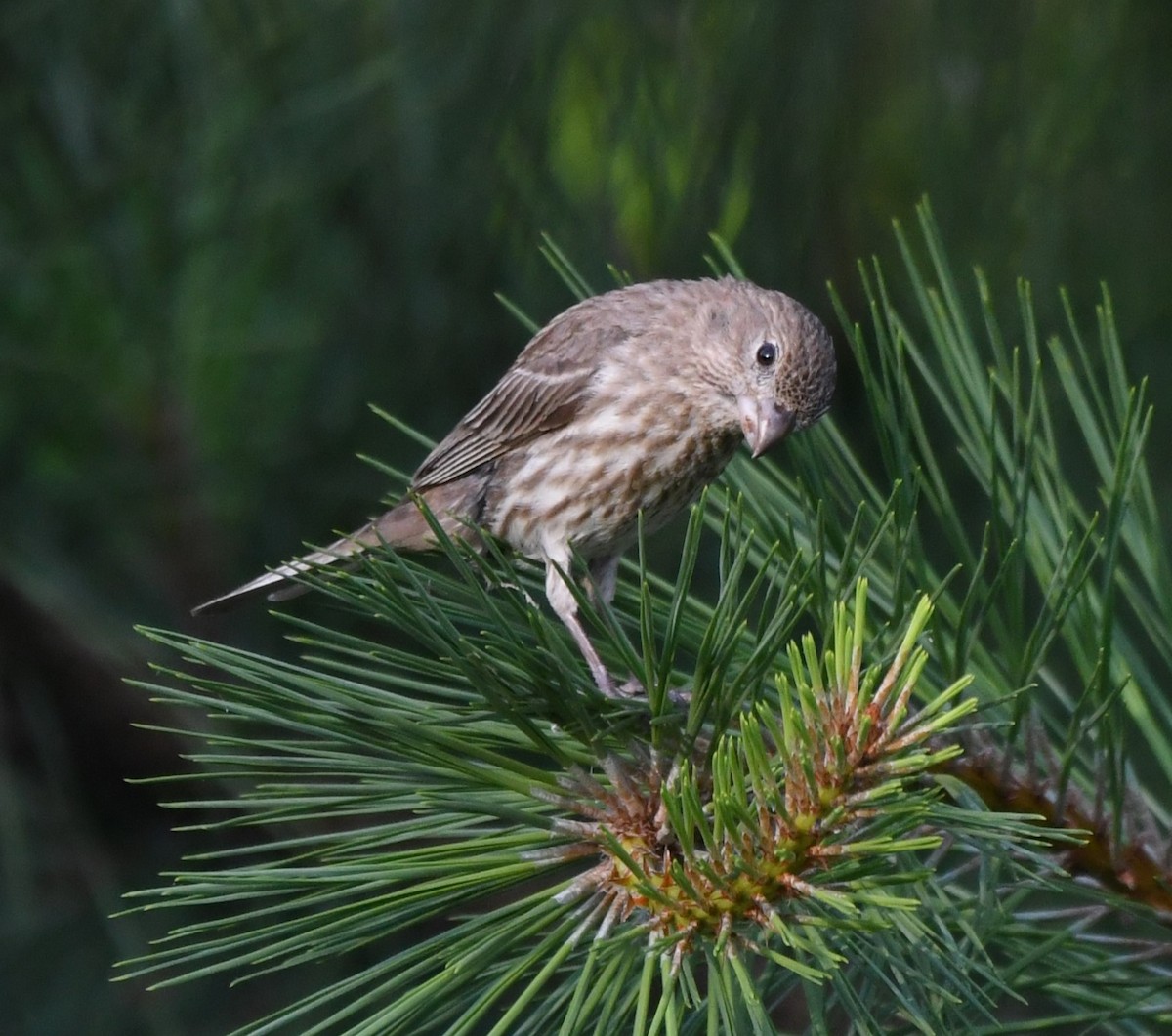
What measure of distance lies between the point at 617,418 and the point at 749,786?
1.47 meters

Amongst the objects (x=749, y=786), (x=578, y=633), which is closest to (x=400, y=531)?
(x=578, y=633)

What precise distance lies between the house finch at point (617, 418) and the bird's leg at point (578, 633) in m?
0.05

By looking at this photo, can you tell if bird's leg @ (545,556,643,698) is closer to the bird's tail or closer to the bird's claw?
the bird's claw

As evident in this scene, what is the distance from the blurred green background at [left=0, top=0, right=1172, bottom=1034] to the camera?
8.96 feet

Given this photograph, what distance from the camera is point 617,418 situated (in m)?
2.76

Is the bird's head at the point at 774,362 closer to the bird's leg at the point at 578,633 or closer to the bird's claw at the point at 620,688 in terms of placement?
the bird's leg at the point at 578,633

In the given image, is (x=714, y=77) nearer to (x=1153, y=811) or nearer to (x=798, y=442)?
(x=798, y=442)

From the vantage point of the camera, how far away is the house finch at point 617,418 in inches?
99.9

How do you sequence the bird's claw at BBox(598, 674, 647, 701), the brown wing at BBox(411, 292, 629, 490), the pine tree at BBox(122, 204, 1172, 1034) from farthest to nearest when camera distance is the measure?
the brown wing at BBox(411, 292, 629, 490)
the bird's claw at BBox(598, 674, 647, 701)
the pine tree at BBox(122, 204, 1172, 1034)

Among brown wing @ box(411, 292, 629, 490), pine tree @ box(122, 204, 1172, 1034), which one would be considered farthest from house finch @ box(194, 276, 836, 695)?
pine tree @ box(122, 204, 1172, 1034)

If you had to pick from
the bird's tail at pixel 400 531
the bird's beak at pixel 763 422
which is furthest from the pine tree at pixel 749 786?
the bird's tail at pixel 400 531

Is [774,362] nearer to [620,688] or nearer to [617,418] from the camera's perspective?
[617,418]

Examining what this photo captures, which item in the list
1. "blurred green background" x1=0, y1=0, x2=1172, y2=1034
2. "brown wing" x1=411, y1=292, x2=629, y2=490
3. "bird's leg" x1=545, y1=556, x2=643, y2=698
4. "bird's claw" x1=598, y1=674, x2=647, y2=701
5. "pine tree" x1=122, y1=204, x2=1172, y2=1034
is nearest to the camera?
"pine tree" x1=122, y1=204, x2=1172, y2=1034

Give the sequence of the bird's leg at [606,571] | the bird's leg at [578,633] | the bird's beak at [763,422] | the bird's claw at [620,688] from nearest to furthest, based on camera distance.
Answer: the bird's claw at [620,688]
the bird's leg at [578,633]
the bird's beak at [763,422]
the bird's leg at [606,571]
